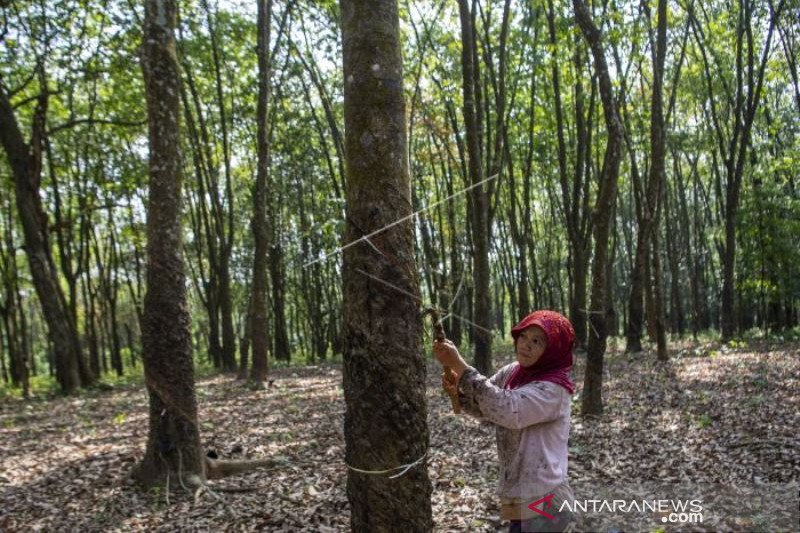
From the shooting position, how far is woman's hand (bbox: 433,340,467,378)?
115 inches

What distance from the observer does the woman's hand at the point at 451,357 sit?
293 cm

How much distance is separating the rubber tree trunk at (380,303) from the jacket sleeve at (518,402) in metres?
0.48

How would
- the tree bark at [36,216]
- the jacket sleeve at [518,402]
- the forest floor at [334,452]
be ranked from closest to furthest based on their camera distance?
1. the jacket sleeve at [518,402]
2. the forest floor at [334,452]
3. the tree bark at [36,216]

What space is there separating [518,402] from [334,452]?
488 centimetres

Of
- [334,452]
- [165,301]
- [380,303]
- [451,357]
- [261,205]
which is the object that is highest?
[261,205]

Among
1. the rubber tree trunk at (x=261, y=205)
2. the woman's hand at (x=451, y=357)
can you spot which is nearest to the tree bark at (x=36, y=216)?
the rubber tree trunk at (x=261, y=205)

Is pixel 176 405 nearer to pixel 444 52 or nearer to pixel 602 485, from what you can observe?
pixel 602 485

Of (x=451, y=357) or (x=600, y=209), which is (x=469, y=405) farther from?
(x=600, y=209)

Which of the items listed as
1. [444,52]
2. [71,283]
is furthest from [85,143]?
[444,52]

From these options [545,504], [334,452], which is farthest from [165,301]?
[545,504]

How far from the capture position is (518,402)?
9.05 feet

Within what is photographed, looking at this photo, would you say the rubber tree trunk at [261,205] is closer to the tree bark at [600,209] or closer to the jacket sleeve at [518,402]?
the tree bark at [600,209]

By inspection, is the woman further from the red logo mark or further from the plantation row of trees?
the plantation row of trees

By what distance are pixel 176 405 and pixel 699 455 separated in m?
5.67
